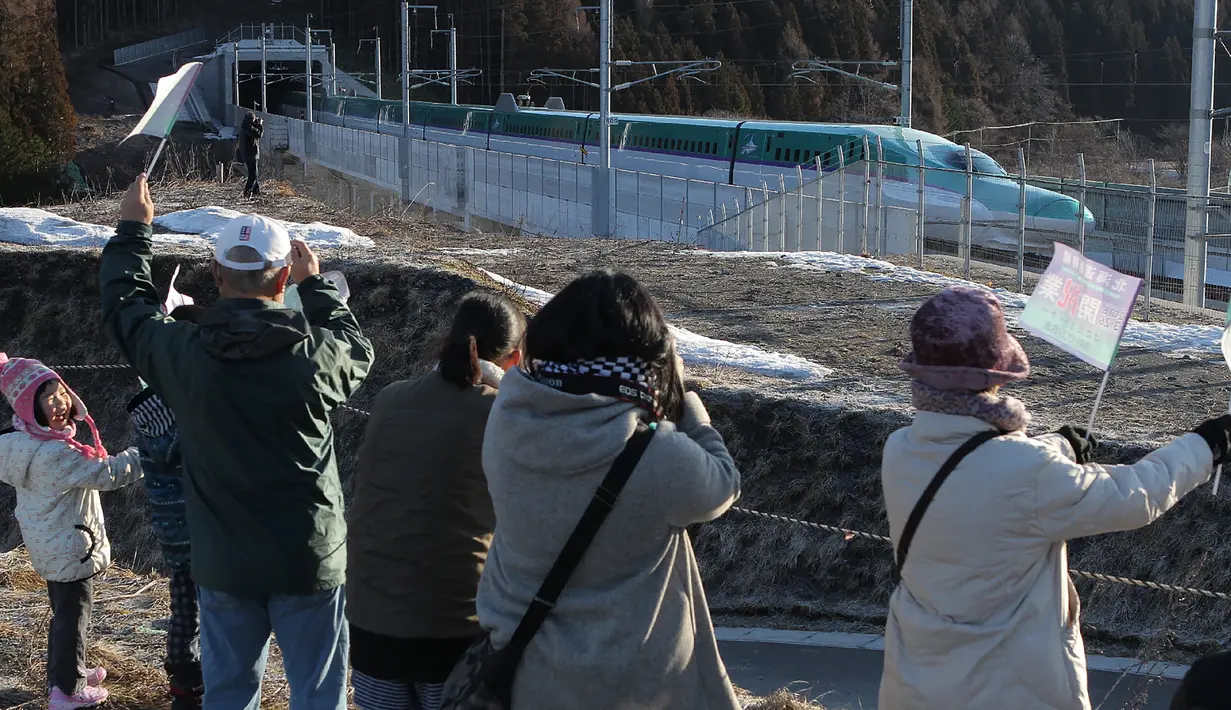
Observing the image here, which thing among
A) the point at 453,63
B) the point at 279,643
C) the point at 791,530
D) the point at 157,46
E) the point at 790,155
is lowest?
the point at 791,530

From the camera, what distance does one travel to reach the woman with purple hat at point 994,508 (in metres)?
2.92

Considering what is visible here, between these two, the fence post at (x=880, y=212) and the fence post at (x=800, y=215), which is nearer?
the fence post at (x=880, y=212)

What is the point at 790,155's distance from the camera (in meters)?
30.7

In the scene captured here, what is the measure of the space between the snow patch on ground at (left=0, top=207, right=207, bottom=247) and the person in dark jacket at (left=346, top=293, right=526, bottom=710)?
41.9ft

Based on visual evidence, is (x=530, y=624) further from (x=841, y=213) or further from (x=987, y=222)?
(x=987, y=222)

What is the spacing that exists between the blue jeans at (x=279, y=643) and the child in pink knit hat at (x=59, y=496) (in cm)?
138

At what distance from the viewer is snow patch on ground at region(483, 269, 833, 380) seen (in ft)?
35.5

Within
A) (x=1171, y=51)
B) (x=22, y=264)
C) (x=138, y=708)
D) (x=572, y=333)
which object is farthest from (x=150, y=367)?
(x=1171, y=51)

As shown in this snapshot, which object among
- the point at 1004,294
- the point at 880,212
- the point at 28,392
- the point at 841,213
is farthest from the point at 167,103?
the point at 841,213

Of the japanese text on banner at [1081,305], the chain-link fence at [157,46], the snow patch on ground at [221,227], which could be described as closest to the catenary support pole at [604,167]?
the snow patch on ground at [221,227]

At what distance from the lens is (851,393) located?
1002 cm

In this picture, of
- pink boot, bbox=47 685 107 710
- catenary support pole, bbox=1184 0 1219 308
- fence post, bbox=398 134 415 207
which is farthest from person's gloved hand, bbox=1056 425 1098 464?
fence post, bbox=398 134 415 207

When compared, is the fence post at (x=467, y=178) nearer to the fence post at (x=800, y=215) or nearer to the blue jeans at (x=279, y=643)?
the fence post at (x=800, y=215)

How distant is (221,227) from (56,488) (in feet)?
41.9
